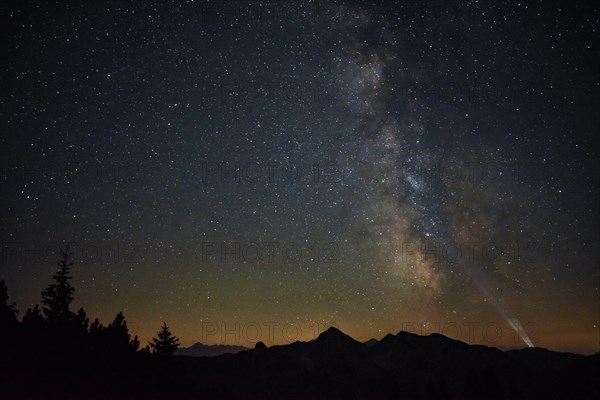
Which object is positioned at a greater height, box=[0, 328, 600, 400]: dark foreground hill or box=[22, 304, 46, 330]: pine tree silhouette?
box=[22, 304, 46, 330]: pine tree silhouette

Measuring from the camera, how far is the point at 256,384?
177 metres

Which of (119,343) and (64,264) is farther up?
(64,264)

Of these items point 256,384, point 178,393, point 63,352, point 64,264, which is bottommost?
point 256,384

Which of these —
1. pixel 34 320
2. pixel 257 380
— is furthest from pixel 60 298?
pixel 257 380

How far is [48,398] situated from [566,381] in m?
171

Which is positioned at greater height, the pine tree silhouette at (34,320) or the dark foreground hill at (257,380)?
the pine tree silhouette at (34,320)

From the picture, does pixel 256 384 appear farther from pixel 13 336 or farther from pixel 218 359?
pixel 13 336

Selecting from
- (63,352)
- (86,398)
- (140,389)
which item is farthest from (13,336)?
(140,389)

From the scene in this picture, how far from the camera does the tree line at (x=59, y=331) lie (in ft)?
97.1

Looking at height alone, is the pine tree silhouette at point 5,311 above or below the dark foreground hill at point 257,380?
above

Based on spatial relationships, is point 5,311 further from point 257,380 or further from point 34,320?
point 257,380

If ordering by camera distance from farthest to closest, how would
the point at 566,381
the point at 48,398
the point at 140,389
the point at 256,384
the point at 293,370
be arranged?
1. the point at 293,370
2. the point at 256,384
3. the point at 566,381
4. the point at 140,389
5. the point at 48,398

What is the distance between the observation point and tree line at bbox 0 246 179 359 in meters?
29.6

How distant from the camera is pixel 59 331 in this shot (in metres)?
33.1
